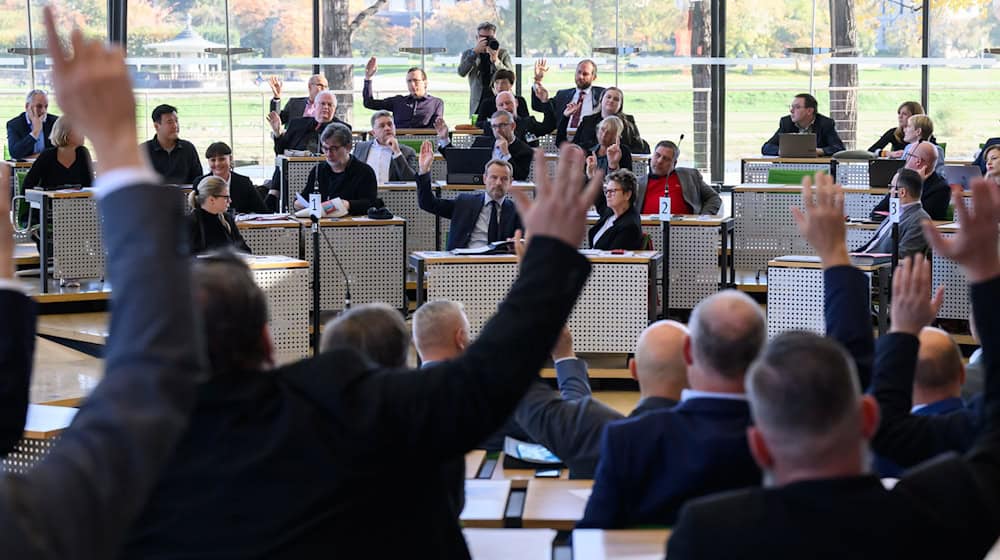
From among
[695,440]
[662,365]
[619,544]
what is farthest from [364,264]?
[619,544]

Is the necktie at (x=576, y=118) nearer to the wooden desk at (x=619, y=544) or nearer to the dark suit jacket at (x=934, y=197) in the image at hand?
the dark suit jacket at (x=934, y=197)

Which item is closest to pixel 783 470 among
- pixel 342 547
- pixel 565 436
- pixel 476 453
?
pixel 342 547

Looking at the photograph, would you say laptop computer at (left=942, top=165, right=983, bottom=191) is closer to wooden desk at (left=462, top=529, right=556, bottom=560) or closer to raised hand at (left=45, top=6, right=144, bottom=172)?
wooden desk at (left=462, top=529, right=556, bottom=560)

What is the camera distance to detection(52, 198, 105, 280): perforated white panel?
8.76 m

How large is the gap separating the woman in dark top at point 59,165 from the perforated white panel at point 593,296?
121 inches

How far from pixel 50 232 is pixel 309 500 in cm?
770

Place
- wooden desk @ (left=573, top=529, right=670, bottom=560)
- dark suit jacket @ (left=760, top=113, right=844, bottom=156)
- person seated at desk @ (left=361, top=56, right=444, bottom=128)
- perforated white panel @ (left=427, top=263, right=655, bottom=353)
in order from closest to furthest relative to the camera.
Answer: wooden desk @ (left=573, top=529, right=670, bottom=560)
perforated white panel @ (left=427, top=263, right=655, bottom=353)
dark suit jacket @ (left=760, top=113, right=844, bottom=156)
person seated at desk @ (left=361, top=56, right=444, bottom=128)

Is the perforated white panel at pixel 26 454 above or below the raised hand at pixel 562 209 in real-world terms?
below

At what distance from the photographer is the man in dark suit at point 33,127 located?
1059 cm

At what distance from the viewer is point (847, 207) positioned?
958 cm

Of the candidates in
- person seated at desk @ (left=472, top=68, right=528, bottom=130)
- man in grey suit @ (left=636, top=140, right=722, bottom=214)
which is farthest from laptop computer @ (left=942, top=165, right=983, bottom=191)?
person seated at desk @ (left=472, top=68, right=528, bottom=130)

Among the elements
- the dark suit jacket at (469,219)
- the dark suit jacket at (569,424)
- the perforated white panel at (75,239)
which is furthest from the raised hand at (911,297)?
the perforated white panel at (75,239)

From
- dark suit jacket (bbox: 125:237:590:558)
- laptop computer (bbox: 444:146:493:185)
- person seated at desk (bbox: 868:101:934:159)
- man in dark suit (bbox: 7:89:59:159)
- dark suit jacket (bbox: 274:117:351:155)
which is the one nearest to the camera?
dark suit jacket (bbox: 125:237:590:558)

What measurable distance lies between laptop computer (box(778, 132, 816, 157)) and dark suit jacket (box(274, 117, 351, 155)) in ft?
12.0
